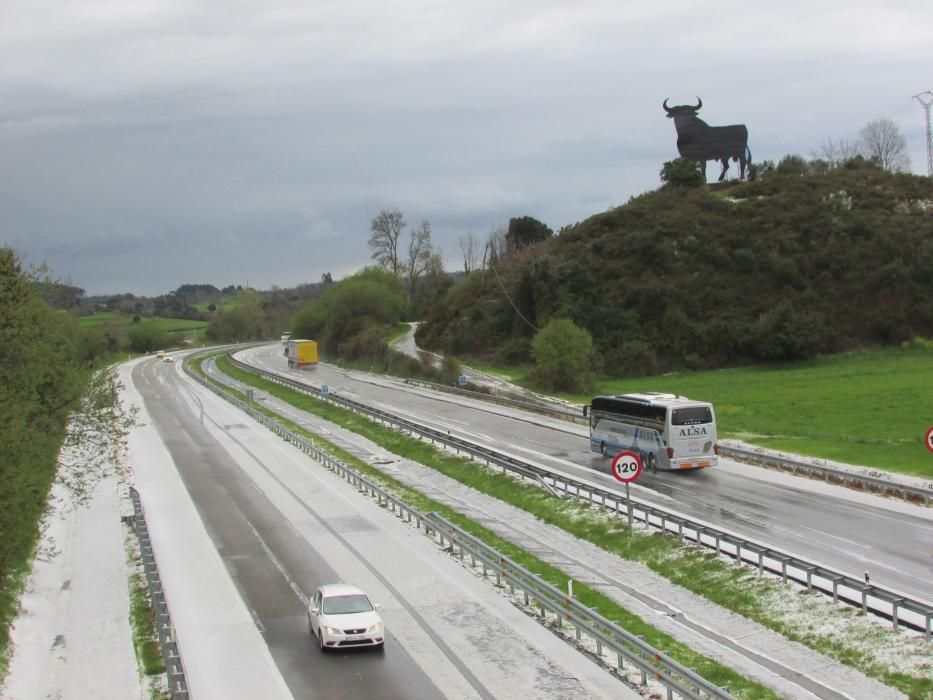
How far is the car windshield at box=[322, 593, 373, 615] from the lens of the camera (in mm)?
18766

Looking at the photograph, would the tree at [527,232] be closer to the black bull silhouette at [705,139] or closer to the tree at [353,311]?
the tree at [353,311]

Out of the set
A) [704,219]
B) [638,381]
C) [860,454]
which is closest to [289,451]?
[860,454]

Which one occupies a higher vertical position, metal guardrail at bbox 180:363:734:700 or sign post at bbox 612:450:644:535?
sign post at bbox 612:450:644:535

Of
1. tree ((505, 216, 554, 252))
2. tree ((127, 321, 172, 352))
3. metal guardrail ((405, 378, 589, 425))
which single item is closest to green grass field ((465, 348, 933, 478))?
metal guardrail ((405, 378, 589, 425))

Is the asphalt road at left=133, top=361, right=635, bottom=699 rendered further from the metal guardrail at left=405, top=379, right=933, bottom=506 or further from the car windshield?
the metal guardrail at left=405, top=379, right=933, bottom=506

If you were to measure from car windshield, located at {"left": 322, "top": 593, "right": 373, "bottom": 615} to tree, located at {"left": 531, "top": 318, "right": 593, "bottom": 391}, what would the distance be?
1974 inches

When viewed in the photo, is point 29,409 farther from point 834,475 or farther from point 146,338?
point 146,338

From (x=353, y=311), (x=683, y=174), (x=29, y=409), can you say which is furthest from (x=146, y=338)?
(x=29, y=409)

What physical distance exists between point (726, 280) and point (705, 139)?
771 inches

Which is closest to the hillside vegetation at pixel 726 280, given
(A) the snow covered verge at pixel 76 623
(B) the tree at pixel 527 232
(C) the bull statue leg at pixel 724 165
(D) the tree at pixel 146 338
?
(C) the bull statue leg at pixel 724 165

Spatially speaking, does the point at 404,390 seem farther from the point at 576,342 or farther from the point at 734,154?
the point at 734,154

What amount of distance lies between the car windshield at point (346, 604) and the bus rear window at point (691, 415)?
64.9 ft

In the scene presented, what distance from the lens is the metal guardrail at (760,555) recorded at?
1895cm

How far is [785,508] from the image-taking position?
30312 mm
